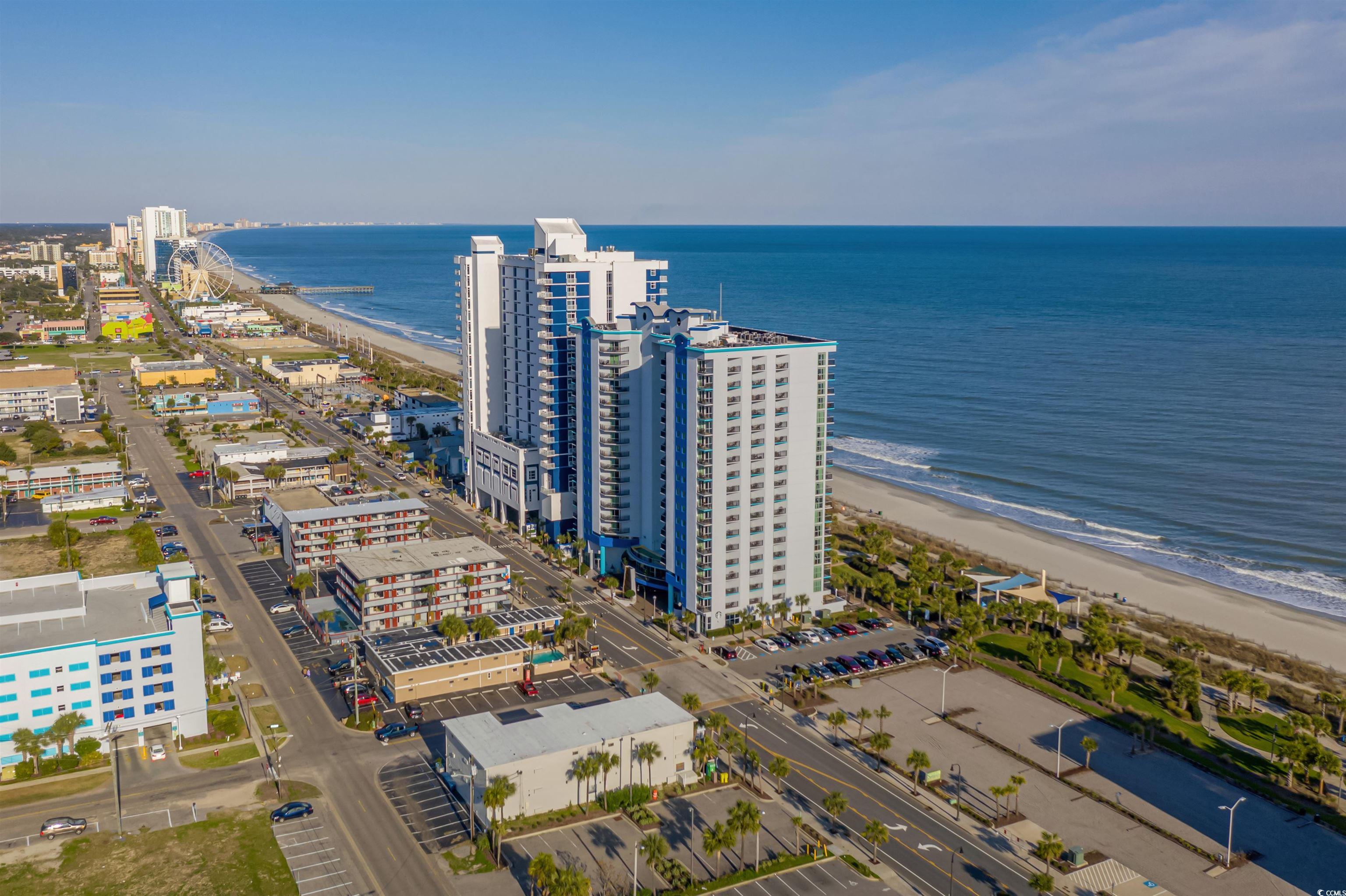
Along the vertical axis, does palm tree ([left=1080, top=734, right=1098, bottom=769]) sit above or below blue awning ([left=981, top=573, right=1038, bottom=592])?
below

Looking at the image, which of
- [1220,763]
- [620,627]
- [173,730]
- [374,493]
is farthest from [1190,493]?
[173,730]

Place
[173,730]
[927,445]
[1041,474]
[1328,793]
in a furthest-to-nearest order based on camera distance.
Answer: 1. [927,445]
2. [1041,474]
3. [173,730]
4. [1328,793]

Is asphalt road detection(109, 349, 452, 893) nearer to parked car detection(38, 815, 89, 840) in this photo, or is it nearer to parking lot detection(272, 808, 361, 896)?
parking lot detection(272, 808, 361, 896)

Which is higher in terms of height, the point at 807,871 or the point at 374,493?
the point at 374,493

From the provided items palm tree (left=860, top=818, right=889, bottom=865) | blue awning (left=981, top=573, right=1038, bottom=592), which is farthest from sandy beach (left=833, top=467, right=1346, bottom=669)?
palm tree (left=860, top=818, right=889, bottom=865)

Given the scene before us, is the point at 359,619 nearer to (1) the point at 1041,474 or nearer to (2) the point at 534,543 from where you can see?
(2) the point at 534,543

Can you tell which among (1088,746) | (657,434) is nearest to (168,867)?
(657,434)
